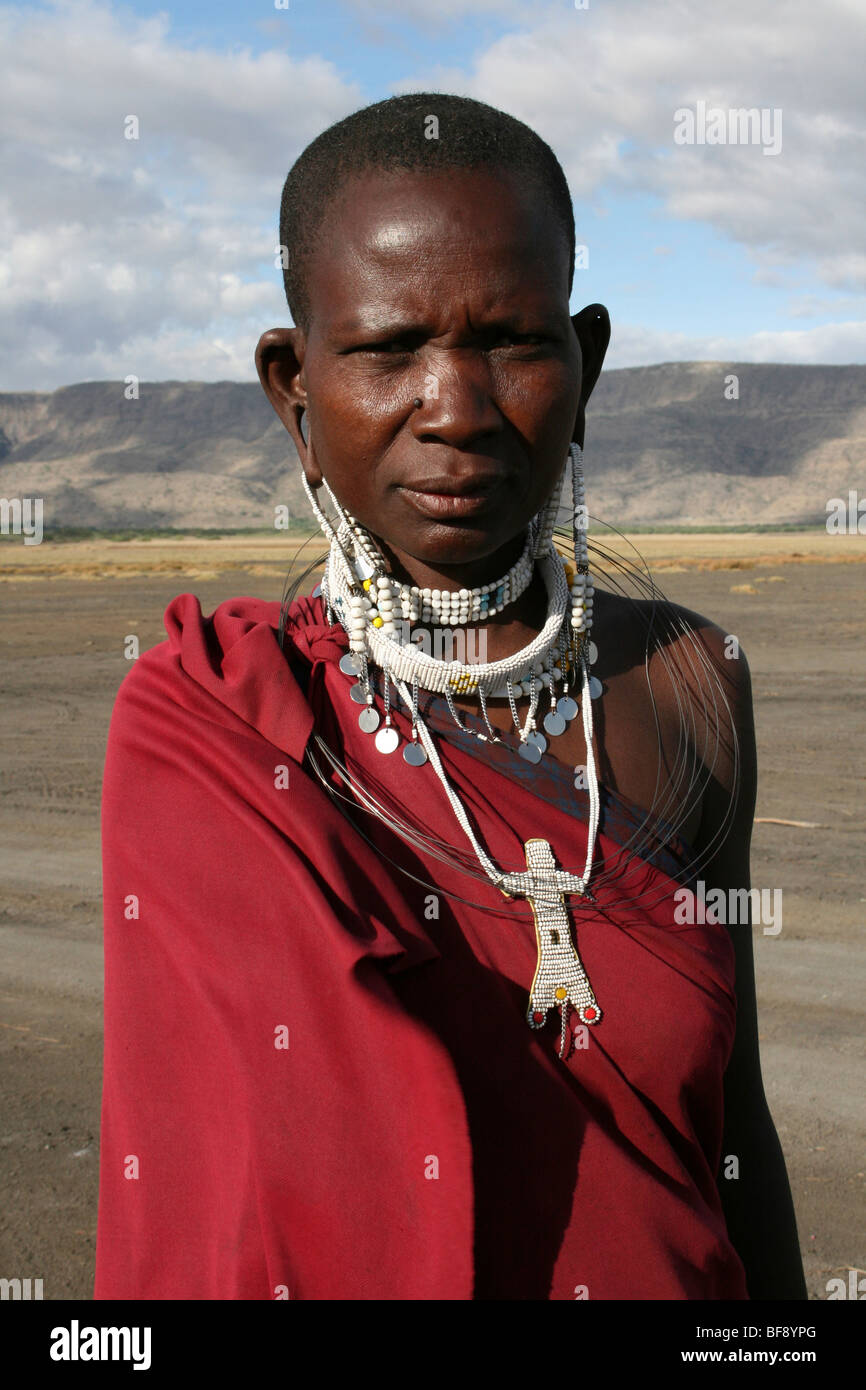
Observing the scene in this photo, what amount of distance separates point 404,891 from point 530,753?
0.99ft

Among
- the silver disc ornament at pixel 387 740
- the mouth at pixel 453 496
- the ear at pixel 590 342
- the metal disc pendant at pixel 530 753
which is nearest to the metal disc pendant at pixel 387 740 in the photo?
the silver disc ornament at pixel 387 740

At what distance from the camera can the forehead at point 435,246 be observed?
1514 millimetres

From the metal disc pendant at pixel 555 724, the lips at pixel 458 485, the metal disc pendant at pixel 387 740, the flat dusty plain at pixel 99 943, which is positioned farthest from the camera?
the flat dusty plain at pixel 99 943

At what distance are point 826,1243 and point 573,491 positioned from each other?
9.28 feet

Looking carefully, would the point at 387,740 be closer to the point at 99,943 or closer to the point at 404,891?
the point at 404,891

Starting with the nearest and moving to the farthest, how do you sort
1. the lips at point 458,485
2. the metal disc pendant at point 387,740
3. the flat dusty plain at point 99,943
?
the lips at point 458,485 < the metal disc pendant at point 387,740 < the flat dusty plain at point 99,943

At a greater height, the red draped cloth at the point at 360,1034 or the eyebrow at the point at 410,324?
the eyebrow at the point at 410,324

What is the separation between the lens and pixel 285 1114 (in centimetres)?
145

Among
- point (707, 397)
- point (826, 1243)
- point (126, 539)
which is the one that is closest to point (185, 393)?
point (707, 397)

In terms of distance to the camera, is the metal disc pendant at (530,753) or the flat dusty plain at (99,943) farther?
the flat dusty plain at (99,943)

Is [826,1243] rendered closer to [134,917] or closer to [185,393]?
[134,917]

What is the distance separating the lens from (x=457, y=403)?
1.52 metres

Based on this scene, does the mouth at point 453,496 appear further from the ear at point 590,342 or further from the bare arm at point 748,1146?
the bare arm at point 748,1146

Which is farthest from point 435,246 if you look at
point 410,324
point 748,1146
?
point 748,1146
